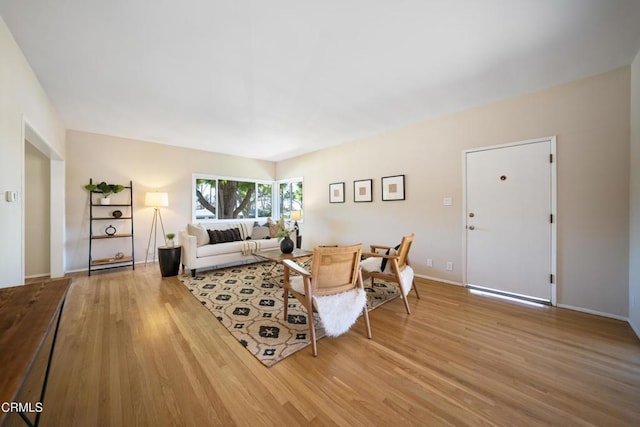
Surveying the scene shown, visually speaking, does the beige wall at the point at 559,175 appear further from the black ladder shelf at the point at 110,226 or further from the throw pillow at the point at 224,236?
the black ladder shelf at the point at 110,226

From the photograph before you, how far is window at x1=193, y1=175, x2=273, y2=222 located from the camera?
561 cm

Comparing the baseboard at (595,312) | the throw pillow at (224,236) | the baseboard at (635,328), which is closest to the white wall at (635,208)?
the baseboard at (635,328)

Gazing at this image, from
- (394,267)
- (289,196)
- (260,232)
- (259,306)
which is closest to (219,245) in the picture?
(260,232)

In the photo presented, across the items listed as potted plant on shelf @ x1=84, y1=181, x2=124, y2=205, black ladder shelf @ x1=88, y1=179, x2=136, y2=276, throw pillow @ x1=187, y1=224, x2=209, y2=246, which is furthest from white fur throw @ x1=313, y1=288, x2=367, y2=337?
potted plant on shelf @ x1=84, y1=181, x2=124, y2=205

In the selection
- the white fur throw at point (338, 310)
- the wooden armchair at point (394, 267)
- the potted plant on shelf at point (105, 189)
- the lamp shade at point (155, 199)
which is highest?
the potted plant on shelf at point (105, 189)

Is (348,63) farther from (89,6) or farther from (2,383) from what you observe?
(2,383)

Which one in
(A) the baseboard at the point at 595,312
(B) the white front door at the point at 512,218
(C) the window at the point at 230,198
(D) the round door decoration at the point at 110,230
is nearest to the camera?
(A) the baseboard at the point at 595,312

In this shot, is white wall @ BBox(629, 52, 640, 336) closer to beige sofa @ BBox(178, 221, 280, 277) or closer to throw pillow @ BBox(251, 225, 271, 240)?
beige sofa @ BBox(178, 221, 280, 277)

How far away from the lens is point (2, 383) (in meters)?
0.66

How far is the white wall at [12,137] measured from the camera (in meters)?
1.80

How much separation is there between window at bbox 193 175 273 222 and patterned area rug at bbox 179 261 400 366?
2.09 meters

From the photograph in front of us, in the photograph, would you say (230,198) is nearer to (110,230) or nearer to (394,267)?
(110,230)

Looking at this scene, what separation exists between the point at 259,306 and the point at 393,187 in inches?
113

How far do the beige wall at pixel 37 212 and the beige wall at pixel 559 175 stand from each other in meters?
5.46
